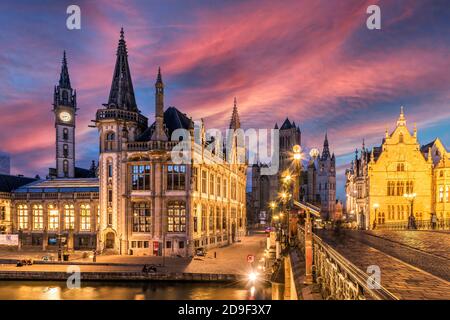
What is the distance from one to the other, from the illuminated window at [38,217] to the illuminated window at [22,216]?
155cm

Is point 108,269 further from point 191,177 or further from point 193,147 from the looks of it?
point 193,147

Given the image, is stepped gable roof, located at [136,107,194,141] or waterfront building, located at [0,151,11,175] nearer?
stepped gable roof, located at [136,107,194,141]

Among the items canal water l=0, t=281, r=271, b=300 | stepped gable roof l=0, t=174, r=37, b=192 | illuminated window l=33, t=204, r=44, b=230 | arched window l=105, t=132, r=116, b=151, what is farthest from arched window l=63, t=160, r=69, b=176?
canal water l=0, t=281, r=271, b=300

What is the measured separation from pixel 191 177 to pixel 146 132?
32.9 ft

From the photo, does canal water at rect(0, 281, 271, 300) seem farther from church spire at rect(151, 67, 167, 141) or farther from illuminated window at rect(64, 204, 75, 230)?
illuminated window at rect(64, 204, 75, 230)

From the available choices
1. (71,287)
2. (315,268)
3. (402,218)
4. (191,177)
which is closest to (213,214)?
(191,177)

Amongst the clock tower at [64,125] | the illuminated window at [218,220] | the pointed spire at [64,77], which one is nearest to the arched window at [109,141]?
the illuminated window at [218,220]

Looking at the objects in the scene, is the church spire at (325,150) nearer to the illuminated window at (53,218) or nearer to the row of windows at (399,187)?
the row of windows at (399,187)

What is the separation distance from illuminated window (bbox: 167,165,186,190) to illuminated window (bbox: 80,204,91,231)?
54.1 ft

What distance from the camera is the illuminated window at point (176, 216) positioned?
43.4 metres

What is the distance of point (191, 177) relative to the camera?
43.7m

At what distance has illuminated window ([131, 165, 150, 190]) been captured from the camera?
147 ft

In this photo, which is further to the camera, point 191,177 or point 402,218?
point 402,218
